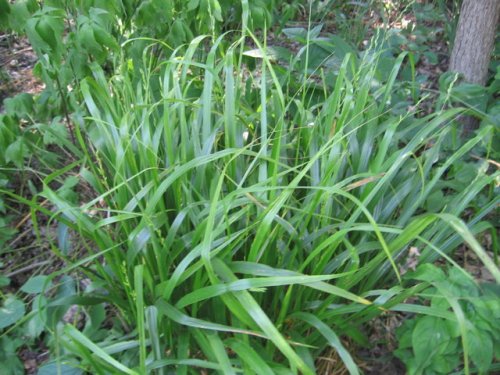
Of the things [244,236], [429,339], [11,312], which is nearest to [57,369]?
[11,312]

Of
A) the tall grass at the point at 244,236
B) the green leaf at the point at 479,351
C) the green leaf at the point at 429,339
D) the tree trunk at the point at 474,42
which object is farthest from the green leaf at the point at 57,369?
the tree trunk at the point at 474,42

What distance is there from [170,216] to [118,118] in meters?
0.39

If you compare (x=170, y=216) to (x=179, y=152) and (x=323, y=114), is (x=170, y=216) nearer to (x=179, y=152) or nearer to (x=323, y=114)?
(x=179, y=152)

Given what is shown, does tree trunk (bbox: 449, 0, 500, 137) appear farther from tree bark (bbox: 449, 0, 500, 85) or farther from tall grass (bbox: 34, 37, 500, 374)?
tall grass (bbox: 34, 37, 500, 374)

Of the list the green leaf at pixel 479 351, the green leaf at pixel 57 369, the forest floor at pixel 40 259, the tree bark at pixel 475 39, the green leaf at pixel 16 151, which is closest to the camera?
the green leaf at pixel 479 351

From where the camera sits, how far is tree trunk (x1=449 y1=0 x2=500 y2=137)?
268 centimetres

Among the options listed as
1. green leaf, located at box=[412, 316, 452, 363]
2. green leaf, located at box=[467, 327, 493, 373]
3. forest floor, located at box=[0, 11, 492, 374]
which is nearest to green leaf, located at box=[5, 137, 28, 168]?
forest floor, located at box=[0, 11, 492, 374]

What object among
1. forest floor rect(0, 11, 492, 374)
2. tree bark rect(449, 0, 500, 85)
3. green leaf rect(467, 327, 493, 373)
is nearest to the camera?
green leaf rect(467, 327, 493, 373)

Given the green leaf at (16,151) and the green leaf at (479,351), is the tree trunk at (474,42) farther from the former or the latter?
the green leaf at (16,151)

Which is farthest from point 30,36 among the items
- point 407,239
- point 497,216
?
point 497,216

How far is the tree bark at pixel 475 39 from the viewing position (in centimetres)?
267

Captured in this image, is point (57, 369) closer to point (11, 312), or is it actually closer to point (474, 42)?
point (11, 312)

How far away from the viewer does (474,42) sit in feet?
9.00

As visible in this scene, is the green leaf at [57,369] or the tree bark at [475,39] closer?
the green leaf at [57,369]
